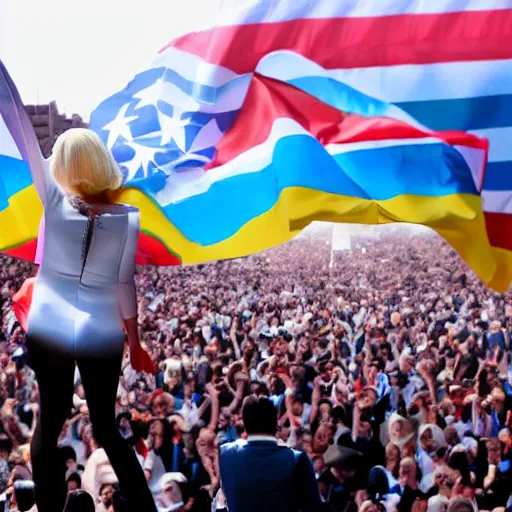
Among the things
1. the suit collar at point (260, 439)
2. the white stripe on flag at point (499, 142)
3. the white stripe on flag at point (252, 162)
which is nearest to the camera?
the suit collar at point (260, 439)

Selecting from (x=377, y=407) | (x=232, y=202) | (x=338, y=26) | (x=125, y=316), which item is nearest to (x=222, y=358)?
(x=377, y=407)

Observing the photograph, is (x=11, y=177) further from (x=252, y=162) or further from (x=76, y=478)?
(x=76, y=478)

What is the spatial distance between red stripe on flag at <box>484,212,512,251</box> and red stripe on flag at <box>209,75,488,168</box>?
Answer: 338 mm

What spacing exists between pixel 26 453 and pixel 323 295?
2.41 metres

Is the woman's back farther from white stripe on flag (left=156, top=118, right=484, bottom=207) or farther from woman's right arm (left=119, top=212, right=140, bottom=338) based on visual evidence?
white stripe on flag (left=156, top=118, right=484, bottom=207)

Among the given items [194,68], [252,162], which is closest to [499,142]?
[252,162]

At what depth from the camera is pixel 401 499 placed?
5836 mm

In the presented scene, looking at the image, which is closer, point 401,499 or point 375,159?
point 375,159

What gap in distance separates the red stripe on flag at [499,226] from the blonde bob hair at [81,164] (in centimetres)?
207

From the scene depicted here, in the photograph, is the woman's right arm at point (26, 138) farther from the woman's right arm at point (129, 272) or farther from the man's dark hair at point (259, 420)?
the man's dark hair at point (259, 420)

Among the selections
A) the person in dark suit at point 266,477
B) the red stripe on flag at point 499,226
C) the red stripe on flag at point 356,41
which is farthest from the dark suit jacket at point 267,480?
the red stripe on flag at point 356,41

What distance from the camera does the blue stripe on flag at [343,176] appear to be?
4.93 m

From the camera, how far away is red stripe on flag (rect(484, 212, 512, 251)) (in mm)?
5165

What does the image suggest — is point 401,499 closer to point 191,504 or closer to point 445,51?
point 191,504
